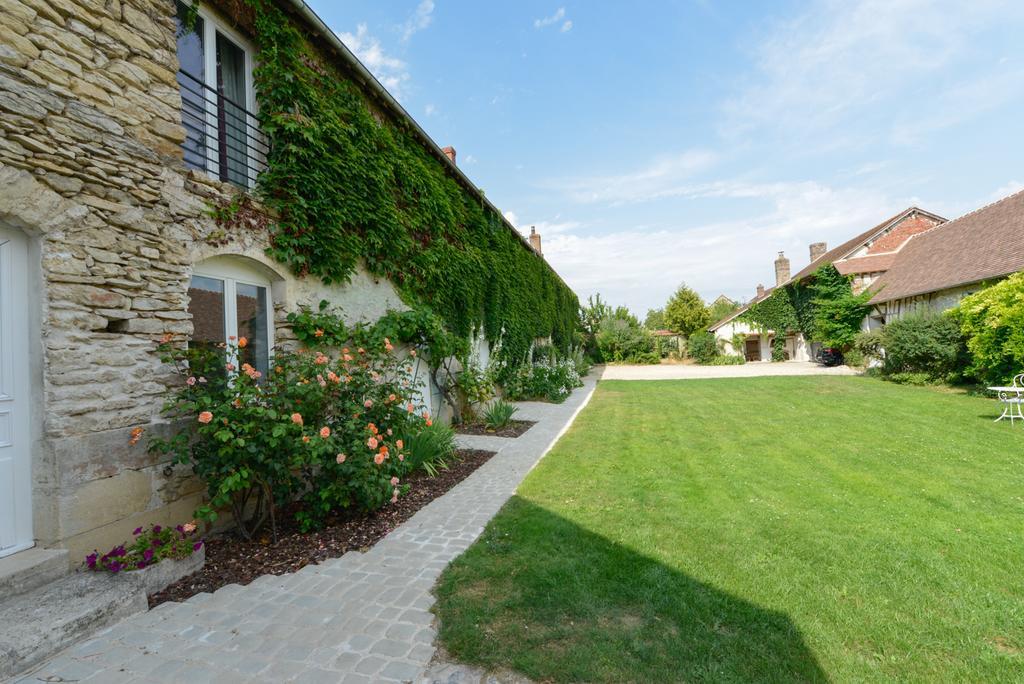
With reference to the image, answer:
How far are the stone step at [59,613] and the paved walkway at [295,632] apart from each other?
75mm

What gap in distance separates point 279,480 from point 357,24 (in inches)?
253

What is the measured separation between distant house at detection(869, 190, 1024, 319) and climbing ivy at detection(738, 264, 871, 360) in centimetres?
101

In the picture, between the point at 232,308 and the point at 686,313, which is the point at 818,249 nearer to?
the point at 686,313

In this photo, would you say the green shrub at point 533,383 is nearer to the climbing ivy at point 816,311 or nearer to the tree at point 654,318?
the climbing ivy at point 816,311

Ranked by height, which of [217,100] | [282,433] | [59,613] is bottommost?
[59,613]

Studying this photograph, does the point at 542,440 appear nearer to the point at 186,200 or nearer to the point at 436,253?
the point at 436,253

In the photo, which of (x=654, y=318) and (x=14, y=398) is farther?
(x=654, y=318)

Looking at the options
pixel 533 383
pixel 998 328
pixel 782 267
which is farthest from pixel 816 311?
pixel 533 383

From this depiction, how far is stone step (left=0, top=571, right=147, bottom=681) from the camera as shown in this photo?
2.09 m

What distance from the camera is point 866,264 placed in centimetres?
2295

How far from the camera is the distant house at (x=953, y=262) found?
14.1 metres

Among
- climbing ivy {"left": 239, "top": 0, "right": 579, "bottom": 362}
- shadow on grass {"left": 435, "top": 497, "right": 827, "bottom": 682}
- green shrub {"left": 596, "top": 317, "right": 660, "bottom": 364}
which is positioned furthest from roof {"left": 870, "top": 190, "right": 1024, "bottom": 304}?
shadow on grass {"left": 435, "top": 497, "right": 827, "bottom": 682}

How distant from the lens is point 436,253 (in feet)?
25.2

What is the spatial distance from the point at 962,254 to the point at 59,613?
82.8 feet
